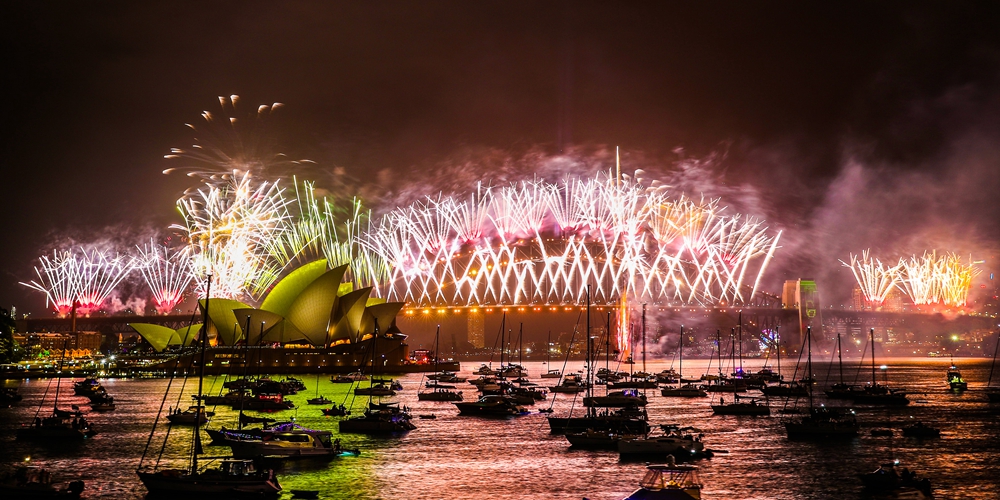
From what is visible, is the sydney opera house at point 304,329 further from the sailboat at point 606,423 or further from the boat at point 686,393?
the sailboat at point 606,423

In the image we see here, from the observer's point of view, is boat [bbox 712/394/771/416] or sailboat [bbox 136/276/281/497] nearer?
sailboat [bbox 136/276/281/497]

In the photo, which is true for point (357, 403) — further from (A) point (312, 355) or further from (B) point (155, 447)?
(A) point (312, 355)

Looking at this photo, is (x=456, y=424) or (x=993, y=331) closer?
(x=456, y=424)

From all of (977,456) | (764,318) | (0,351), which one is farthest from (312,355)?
(764,318)

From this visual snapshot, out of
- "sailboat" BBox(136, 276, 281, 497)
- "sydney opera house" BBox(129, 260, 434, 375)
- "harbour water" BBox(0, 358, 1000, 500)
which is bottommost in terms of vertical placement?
"harbour water" BBox(0, 358, 1000, 500)

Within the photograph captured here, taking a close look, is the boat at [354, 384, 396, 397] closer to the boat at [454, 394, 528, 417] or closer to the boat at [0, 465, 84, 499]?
the boat at [454, 394, 528, 417]

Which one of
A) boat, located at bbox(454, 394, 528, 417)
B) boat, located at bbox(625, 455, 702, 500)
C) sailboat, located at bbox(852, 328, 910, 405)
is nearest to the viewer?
boat, located at bbox(625, 455, 702, 500)

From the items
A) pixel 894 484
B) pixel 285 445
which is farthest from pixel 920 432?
pixel 285 445

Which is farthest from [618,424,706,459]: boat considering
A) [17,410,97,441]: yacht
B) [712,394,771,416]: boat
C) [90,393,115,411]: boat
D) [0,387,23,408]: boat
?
[0,387,23,408]: boat
